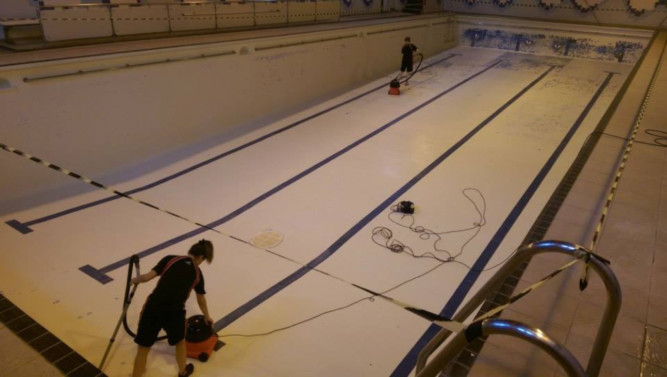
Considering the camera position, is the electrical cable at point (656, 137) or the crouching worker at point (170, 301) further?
the electrical cable at point (656, 137)

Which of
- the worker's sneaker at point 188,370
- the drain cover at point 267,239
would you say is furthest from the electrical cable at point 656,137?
the worker's sneaker at point 188,370

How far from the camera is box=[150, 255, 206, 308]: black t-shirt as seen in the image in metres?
2.64

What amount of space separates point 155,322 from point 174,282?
28 centimetres

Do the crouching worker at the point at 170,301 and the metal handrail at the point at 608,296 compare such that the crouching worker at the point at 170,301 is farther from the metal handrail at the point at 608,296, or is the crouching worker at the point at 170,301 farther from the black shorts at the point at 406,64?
the black shorts at the point at 406,64

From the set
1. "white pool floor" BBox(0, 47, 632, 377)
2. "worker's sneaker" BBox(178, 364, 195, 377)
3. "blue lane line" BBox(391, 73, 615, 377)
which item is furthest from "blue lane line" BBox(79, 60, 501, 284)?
"blue lane line" BBox(391, 73, 615, 377)

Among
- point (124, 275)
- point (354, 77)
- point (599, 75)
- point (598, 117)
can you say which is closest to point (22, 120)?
point (124, 275)

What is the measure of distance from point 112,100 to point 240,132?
7.26ft

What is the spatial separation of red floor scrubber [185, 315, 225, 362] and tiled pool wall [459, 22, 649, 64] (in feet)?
51.4

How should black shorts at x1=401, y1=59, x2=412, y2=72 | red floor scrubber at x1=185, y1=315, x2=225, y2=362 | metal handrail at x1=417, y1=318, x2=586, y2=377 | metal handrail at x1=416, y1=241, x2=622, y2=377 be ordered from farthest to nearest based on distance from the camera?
black shorts at x1=401, y1=59, x2=412, y2=72 < red floor scrubber at x1=185, y1=315, x2=225, y2=362 < metal handrail at x1=416, y1=241, x2=622, y2=377 < metal handrail at x1=417, y1=318, x2=586, y2=377

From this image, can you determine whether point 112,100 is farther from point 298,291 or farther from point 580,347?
point 580,347

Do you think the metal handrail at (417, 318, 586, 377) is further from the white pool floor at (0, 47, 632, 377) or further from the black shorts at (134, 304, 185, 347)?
the black shorts at (134, 304, 185, 347)

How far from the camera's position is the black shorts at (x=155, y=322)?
2.66m

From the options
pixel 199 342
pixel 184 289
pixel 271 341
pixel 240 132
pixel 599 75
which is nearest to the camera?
pixel 184 289

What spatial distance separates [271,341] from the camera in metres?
3.26
